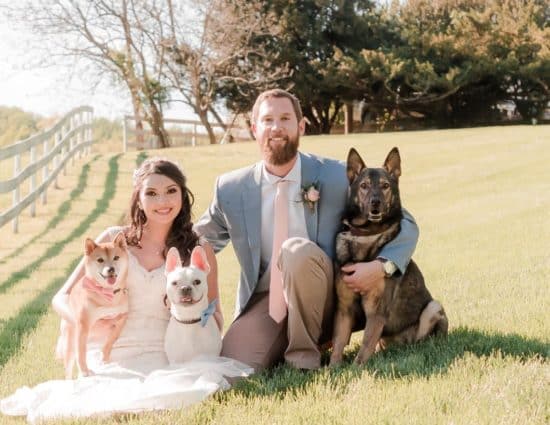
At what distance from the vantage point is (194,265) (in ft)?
12.3

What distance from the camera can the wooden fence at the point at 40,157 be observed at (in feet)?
34.3

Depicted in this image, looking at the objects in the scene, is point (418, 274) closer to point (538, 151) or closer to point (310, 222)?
point (310, 222)

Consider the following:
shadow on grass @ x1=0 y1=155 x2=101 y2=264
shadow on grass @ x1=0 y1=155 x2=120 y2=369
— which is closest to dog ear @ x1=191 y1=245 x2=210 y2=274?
shadow on grass @ x1=0 y1=155 x2=120 y2=369

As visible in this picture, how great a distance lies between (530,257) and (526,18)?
24.4 metres

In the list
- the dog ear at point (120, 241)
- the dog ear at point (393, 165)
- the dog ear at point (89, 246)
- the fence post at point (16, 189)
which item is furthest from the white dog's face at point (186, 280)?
the fence post at point (16, 189)

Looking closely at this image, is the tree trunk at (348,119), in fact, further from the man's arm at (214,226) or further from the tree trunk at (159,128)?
the man's arm at (214,226)

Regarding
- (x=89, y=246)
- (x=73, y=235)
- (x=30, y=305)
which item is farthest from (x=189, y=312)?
(x=73, y=235)

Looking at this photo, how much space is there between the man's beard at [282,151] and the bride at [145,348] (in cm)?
55

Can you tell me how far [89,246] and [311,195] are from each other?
4.28 ft

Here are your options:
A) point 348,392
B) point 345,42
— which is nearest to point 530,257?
point 348,392

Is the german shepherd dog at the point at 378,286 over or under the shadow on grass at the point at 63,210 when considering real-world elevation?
over

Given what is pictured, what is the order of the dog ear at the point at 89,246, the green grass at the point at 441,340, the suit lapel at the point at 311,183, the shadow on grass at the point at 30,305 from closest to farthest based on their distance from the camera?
the green grass at the point at 441,340
the dog ear at the point at 89,246
the suit lapel at the point at 311,183
the shadow on grass at the point at 30,305

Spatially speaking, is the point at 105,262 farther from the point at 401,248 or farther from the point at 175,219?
the point at 401,248

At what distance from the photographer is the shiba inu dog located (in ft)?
12.2
